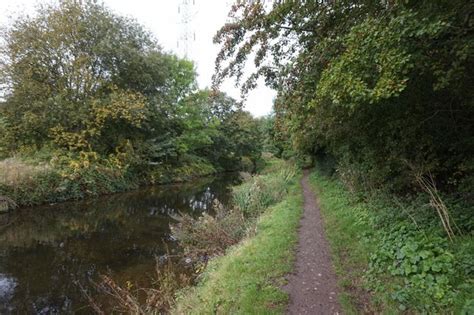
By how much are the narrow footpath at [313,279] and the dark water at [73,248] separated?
3823 millimetres

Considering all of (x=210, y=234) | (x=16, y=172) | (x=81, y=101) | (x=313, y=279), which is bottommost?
(x=313, y=279)

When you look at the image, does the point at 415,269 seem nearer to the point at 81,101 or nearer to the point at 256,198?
Result: the point at 256,198

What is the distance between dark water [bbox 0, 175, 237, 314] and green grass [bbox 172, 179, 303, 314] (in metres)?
2.33

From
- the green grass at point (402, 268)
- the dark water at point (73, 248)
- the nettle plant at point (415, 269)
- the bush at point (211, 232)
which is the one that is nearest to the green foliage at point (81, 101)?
the dark water at point (73, 248)

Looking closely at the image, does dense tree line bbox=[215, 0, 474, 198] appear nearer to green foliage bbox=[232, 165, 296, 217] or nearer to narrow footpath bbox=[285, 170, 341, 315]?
narrow footpath bbox=[285, 170, 341, 315]

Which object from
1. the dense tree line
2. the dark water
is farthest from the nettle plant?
the dark water

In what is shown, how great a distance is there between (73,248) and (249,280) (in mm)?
6912

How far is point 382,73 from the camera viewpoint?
3.62 metres

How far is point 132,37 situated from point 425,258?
23471 millimetres

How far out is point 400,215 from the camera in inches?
254

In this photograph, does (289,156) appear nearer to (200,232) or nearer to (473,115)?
(200,232)

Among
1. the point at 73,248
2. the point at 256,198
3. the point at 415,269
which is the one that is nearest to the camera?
the point at 415,269

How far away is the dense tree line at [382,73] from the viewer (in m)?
3.46

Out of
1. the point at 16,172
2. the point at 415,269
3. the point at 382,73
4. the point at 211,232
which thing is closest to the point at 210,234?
the point at 211,232
